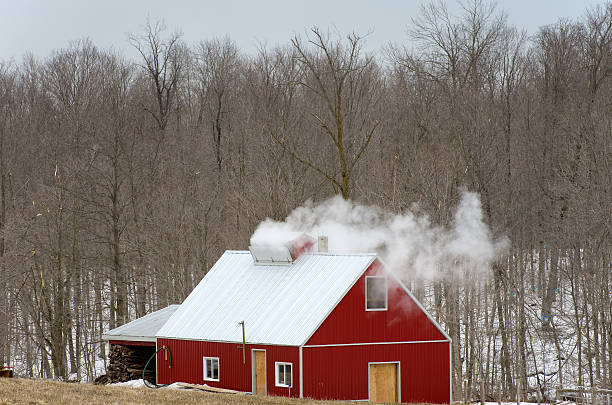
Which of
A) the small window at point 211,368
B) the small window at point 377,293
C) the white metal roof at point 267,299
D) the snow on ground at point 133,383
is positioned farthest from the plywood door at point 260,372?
the snow on ground at point 133,383

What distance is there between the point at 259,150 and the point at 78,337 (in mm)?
15547

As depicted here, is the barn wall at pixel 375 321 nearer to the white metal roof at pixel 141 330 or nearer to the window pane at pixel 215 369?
the window pane at pixel 215 369

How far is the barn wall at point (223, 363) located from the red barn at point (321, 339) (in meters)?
0.04

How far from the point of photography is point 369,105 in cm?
5584

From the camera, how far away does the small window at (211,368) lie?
33750 mm

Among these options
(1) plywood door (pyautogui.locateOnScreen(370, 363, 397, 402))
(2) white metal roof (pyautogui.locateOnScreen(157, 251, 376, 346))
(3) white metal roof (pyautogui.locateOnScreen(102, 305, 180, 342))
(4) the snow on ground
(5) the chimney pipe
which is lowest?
(4) the snow on ground

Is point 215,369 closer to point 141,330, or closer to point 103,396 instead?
point 141,330

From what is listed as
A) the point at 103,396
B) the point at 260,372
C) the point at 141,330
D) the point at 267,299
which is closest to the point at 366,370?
the point at 260,372

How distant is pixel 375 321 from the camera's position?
32.6 m

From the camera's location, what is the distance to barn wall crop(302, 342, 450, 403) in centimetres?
3128

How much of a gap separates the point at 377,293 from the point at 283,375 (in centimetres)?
434

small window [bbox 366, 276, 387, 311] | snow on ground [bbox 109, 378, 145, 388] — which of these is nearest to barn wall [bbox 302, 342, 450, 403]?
small window [bbox 366, 276, 387, 311]

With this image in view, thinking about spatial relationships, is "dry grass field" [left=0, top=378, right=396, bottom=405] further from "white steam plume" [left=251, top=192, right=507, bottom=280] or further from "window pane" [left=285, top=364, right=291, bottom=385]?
"white steam plume" [left=251, top=192, right=507, bottom=280]

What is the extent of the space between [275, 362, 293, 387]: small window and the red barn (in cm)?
3
